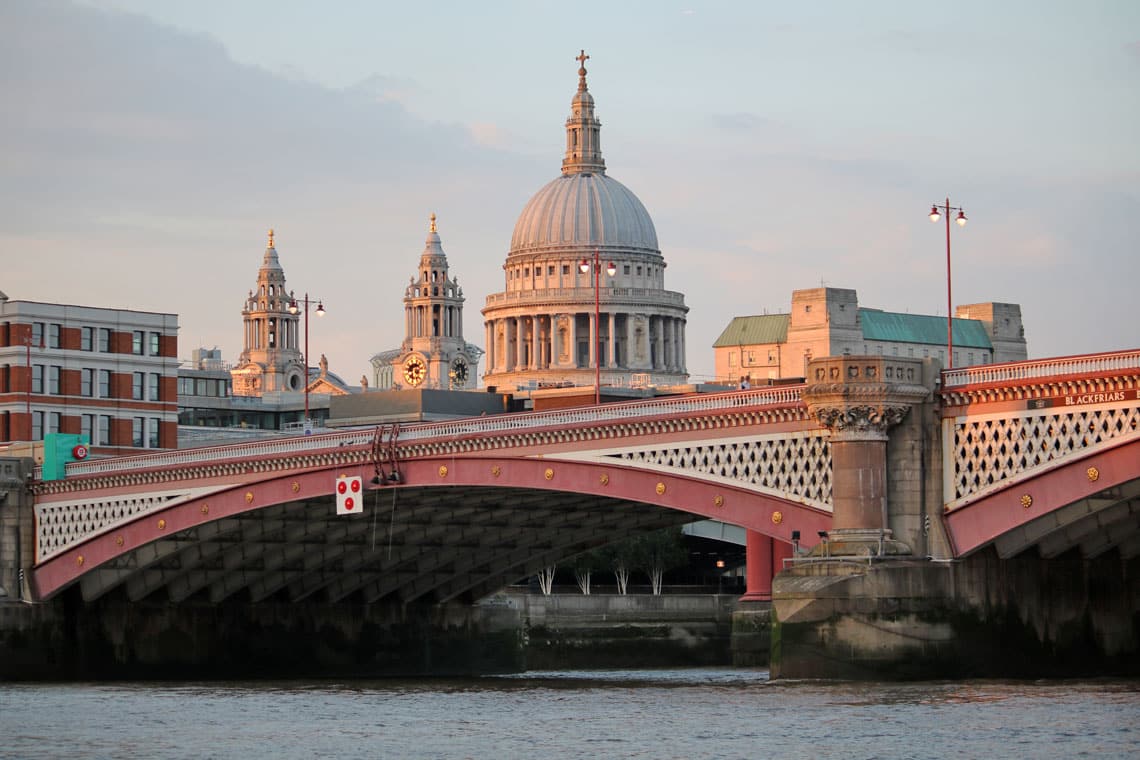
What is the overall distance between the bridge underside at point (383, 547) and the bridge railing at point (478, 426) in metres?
2.17

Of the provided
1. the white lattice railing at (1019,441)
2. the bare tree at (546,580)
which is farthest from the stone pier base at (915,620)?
the bare tree at (546,580)

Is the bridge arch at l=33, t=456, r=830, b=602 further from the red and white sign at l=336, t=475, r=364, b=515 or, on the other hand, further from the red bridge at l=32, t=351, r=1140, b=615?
the red and white sign at l=336, t=475, r=364, b=515

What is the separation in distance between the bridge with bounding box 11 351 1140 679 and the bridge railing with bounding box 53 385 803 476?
0.10m

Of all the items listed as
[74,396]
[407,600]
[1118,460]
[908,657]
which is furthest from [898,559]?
[74,396]

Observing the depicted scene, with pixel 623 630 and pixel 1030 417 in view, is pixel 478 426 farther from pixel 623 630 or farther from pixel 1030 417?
pixel 623 630

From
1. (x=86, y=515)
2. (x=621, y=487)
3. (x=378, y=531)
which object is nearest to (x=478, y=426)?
(x=621, y=487)

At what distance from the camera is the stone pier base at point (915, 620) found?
70.9 meters

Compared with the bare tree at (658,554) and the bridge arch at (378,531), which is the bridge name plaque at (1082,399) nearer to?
the bridge arch at (378,531)

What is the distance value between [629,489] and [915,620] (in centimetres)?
1223

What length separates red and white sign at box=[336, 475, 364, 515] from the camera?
294 ft

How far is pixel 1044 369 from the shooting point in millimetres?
70312

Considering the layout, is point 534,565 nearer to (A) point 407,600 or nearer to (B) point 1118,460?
(A) point 407,600

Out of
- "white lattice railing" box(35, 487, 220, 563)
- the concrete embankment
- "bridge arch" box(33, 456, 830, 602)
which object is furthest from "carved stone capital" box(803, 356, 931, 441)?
the concrete embankment

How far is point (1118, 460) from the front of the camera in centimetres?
6750
